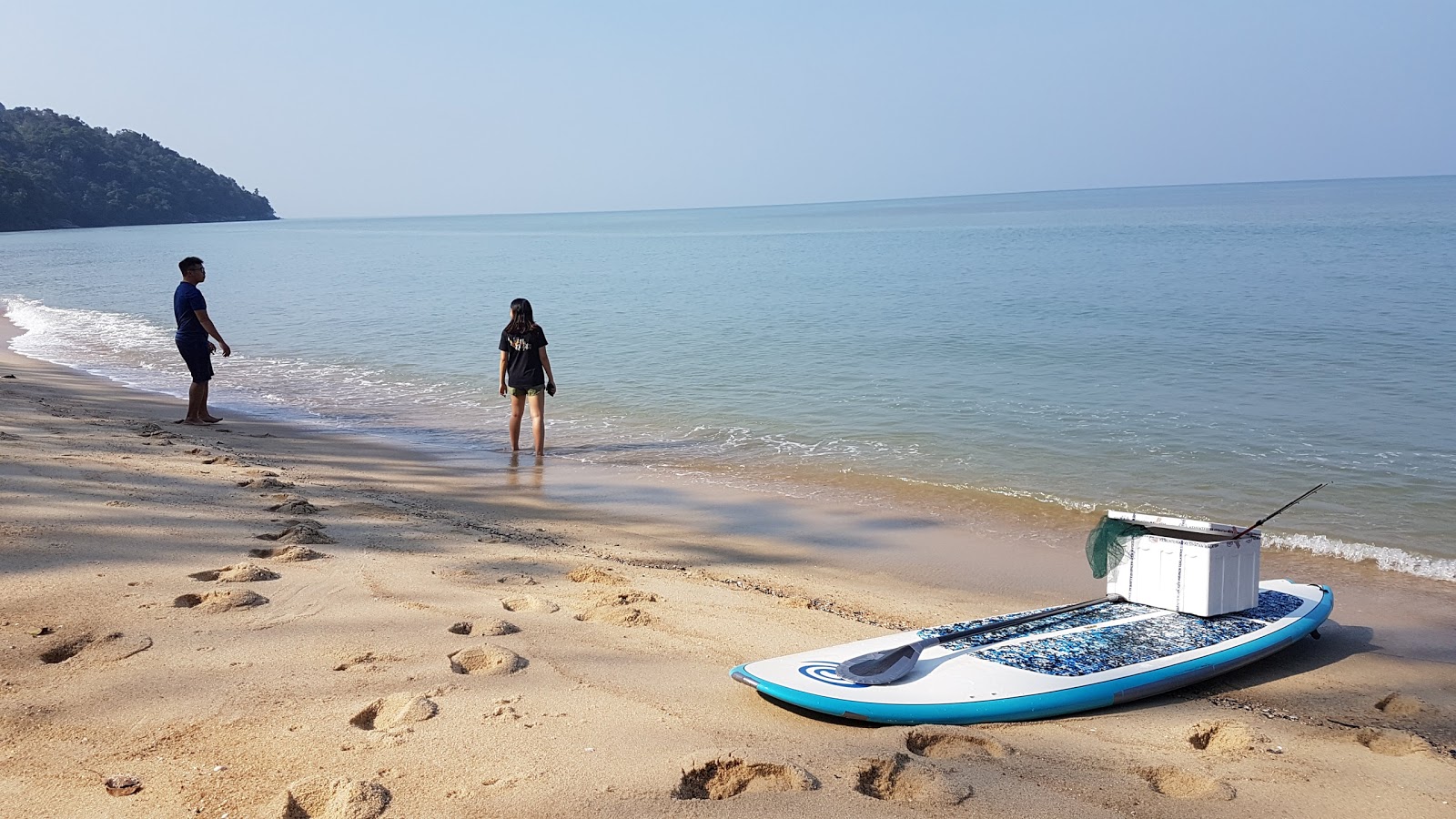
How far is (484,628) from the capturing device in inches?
189

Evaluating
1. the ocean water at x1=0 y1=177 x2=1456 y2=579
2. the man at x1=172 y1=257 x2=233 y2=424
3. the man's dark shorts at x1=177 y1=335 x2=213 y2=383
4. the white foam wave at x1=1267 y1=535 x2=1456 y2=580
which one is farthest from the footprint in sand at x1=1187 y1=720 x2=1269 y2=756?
→ the man's dark shorts at x1=177 y1=335 x2=213 y2=383

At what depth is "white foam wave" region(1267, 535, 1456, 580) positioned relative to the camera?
7164 millimetres

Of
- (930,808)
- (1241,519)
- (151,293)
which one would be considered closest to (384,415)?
(1241,519)

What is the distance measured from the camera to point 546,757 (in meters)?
3.53

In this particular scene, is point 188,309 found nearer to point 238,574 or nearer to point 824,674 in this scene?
point 238,574

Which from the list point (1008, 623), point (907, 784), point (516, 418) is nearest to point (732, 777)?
point (907, 784)

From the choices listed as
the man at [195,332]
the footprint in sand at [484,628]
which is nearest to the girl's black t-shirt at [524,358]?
the man at [195,332]

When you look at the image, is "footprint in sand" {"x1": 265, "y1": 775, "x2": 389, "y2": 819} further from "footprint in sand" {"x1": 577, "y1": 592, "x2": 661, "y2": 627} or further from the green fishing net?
the green fishing net

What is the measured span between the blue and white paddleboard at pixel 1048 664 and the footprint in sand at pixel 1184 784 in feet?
2.00

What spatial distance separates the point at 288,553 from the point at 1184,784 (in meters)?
4.91

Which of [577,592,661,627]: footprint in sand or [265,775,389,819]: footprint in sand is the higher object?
[265,775,389,819]: footprint in sand

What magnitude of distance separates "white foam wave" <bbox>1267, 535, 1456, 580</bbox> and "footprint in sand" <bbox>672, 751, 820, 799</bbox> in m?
5.90

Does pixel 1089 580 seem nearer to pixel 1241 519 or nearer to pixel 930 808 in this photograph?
pixel 1241 519

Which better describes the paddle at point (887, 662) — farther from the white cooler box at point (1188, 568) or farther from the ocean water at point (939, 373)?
the ocean water at point (939, 373)
